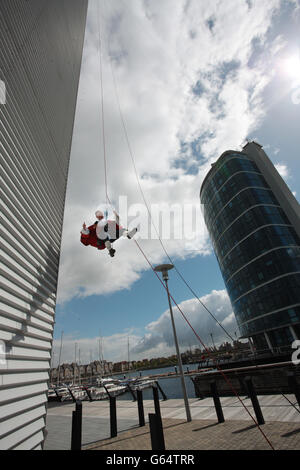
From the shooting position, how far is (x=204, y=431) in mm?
5641

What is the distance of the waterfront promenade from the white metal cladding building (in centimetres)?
291

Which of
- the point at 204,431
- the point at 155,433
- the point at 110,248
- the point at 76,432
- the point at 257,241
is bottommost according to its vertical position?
the point at 204,431

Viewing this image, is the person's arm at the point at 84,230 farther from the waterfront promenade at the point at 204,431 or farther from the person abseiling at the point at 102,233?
the waterfront promenade at the point at 204,431

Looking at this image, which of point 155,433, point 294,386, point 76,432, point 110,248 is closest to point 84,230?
point 110,248

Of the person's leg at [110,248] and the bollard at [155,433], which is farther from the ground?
the person's leg at [110,248]

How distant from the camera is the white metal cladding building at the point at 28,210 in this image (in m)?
3.30

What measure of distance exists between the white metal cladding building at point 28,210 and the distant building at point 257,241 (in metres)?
53.6

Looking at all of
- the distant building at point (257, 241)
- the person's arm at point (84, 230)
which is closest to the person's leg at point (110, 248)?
the person's arm at point (84, 230)

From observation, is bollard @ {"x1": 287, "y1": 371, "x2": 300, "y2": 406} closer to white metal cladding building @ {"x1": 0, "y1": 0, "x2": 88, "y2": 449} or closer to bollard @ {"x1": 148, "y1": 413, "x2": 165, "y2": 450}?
bollard @ {"x1": 148, "y1": 413, "x2": 165, "y2": 450}

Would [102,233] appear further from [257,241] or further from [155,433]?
[257,241]

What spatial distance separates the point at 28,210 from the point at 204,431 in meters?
6.70

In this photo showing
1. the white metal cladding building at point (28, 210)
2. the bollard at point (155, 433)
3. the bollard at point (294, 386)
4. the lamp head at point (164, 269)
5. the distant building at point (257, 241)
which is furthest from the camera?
A: the distant building at point (257, 241)

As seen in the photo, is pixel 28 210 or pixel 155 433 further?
pixel 28 210
